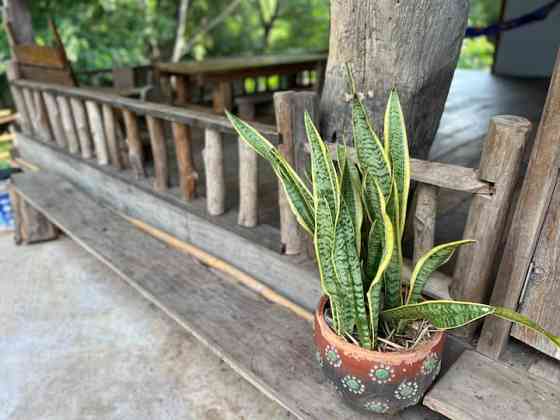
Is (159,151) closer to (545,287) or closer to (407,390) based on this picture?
(407,390)

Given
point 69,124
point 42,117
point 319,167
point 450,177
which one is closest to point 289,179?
point 319,167

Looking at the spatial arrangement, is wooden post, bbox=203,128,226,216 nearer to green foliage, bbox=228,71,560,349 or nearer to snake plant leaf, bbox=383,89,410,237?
Result: green foliage, bbox=228,71,560,349

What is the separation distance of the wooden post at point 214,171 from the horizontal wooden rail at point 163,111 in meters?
0.07

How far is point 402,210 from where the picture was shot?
4.35 ft

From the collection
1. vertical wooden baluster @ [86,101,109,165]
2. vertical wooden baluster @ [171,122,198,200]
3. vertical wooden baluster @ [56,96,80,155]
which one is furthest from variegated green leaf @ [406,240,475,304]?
vertical wooden baluster @ [56,96,80,155]

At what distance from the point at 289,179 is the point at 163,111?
1173 millimetres

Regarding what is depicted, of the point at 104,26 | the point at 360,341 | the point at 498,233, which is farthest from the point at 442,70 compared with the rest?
the point at 104,26

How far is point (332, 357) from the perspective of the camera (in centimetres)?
138

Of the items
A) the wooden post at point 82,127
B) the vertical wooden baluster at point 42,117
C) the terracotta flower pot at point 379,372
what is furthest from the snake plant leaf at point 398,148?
the vertical wooden baluster at point 42,117

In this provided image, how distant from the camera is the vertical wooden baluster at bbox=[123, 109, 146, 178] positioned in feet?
9.02

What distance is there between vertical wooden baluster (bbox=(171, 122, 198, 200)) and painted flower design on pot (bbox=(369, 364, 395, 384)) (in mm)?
1555

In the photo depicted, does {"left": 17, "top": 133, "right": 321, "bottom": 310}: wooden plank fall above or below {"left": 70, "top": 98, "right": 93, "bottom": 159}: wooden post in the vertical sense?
below

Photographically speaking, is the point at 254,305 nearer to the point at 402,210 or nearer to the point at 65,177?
the point at 402,210

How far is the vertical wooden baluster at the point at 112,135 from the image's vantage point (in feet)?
9.69
